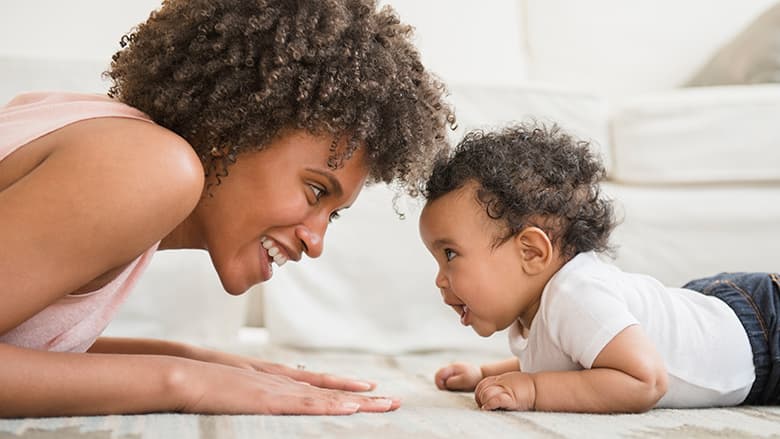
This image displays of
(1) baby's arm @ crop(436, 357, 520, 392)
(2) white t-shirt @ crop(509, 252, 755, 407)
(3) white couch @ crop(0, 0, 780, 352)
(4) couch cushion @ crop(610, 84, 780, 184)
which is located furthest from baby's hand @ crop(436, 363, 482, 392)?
(4) couch cushion @ crop(610, 84, 780, 184)

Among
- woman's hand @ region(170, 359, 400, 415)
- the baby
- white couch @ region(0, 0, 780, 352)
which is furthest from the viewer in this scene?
white couch @ region(0, 0, 780, 352)

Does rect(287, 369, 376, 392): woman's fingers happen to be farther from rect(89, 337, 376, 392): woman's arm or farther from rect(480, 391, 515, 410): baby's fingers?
rect(480, 391, 515, 410): baby's fingers

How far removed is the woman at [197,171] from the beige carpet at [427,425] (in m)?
0.04

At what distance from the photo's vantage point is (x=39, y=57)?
5.07ft

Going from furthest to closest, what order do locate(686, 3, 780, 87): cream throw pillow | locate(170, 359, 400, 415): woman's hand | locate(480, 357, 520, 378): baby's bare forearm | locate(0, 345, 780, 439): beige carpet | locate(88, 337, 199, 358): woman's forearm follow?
locate(686, 3, 780, 87): cream throw pillow
locate(480, 357, 520, 378): baby's bare forearm
locate(88, 337, 199, 358): woman's forearm
locate(170, 359, 400, 415): woman's hand
locate(0, 345, 780, 439): beige carpet

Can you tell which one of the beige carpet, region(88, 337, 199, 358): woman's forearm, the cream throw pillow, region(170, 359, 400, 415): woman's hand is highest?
the cream throw pillow

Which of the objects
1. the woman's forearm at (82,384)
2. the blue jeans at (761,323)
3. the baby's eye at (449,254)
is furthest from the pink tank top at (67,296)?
the blue jeans at (761,323)

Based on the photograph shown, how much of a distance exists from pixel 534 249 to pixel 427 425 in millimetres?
349

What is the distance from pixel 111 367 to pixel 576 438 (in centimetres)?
43

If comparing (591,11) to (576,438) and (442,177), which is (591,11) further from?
(576,438)

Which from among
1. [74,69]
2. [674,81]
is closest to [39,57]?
[74,69]

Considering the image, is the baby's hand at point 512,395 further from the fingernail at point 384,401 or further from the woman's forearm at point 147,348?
the woman's forearm at point 147,348

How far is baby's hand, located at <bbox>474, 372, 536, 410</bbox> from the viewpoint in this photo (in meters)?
1.05

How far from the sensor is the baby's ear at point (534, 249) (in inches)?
45.6
